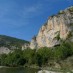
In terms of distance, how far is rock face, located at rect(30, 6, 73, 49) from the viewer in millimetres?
164875

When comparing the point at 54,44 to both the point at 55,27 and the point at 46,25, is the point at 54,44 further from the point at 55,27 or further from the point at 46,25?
the point at 46,25

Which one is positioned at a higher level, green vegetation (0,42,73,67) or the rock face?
the rock face

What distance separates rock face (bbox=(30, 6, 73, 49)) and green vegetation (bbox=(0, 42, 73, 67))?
1167 centimetres

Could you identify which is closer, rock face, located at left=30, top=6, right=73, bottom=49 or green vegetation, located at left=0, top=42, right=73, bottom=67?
green vegetation, located at left=0, top=42, right=73, bottom=67

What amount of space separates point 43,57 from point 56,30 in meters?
33.2

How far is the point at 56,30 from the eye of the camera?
178375 mm

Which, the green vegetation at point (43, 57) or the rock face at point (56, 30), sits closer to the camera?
the green vegetation at point (43, 57)

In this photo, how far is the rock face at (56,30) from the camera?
16488 centimetres

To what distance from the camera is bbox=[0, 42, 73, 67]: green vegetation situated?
133 metres

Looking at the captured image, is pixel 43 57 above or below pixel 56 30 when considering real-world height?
below

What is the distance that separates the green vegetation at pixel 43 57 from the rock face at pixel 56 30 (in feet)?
38.3

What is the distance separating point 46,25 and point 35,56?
139ft

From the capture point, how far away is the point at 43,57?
494ft

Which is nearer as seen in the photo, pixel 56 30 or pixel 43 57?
pixel 43 57
